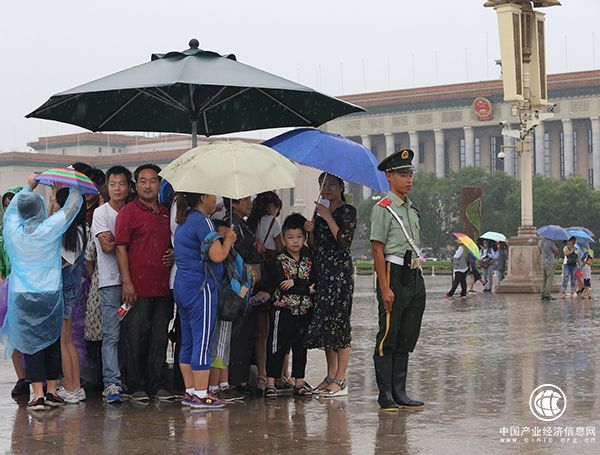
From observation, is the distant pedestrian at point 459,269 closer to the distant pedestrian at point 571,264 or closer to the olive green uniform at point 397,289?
the distant pedestrian at point 571,264

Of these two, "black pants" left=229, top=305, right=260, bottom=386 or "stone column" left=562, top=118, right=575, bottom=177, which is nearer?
"black pants" left=229, top=305, right=260, bottom=386

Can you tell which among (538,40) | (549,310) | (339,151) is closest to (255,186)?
(339,151)

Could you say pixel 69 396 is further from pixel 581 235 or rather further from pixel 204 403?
pixel 581 235

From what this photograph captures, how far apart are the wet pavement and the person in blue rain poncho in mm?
301

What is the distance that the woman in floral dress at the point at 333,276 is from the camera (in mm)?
8188

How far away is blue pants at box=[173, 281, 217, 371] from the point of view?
302 inches

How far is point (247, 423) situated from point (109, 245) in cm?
164

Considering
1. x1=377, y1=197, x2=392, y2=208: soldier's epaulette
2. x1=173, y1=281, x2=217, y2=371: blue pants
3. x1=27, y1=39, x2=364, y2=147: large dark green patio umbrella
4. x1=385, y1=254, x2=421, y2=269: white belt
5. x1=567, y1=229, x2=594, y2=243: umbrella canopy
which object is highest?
x1=27, y1=39, x2=364, y2=147: large dark green patio umbrella

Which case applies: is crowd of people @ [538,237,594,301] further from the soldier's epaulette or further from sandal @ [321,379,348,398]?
the soldier's epaulette

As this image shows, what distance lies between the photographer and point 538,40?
89.5 ft

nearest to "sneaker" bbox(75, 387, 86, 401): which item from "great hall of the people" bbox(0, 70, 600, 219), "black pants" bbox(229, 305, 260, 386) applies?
"black pants" bbox(229, 305, 260, 386)

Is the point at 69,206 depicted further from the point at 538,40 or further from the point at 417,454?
the point at 538,40

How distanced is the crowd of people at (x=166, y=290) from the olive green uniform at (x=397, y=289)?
1.69 ft

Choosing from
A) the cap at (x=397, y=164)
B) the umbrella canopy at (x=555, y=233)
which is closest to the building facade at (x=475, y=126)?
the umbrella canopy at (x=555, y=233)
